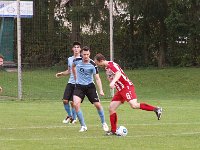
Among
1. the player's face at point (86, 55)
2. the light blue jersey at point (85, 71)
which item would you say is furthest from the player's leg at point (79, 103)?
the player's face at point (86, 55)

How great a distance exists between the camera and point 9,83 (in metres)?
34.9

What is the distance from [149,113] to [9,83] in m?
15.4

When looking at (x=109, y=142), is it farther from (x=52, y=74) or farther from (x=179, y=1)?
(x=179, y=1)

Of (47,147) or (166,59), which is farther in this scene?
(166,59)

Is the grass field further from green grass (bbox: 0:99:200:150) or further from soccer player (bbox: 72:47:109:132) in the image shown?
soccer player (bbox: 72:47:109:132)

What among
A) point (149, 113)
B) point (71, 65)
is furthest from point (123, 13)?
point (71, 65)

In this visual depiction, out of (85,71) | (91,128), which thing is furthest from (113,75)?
(91,128)

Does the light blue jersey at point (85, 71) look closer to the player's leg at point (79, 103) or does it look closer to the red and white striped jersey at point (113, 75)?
the player's leg at point (79, 103)

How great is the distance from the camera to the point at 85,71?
15.6 meters

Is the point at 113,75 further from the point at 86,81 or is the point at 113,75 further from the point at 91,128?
the point at 91,128

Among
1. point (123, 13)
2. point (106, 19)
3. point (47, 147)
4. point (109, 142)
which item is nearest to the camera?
point (47, 147)

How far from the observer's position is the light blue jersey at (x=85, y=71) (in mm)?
15548

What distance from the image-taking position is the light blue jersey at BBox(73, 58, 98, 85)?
15.5 m

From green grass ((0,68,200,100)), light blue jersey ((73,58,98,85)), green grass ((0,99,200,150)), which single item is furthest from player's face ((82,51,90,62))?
green grass ((0,68,200,100))
